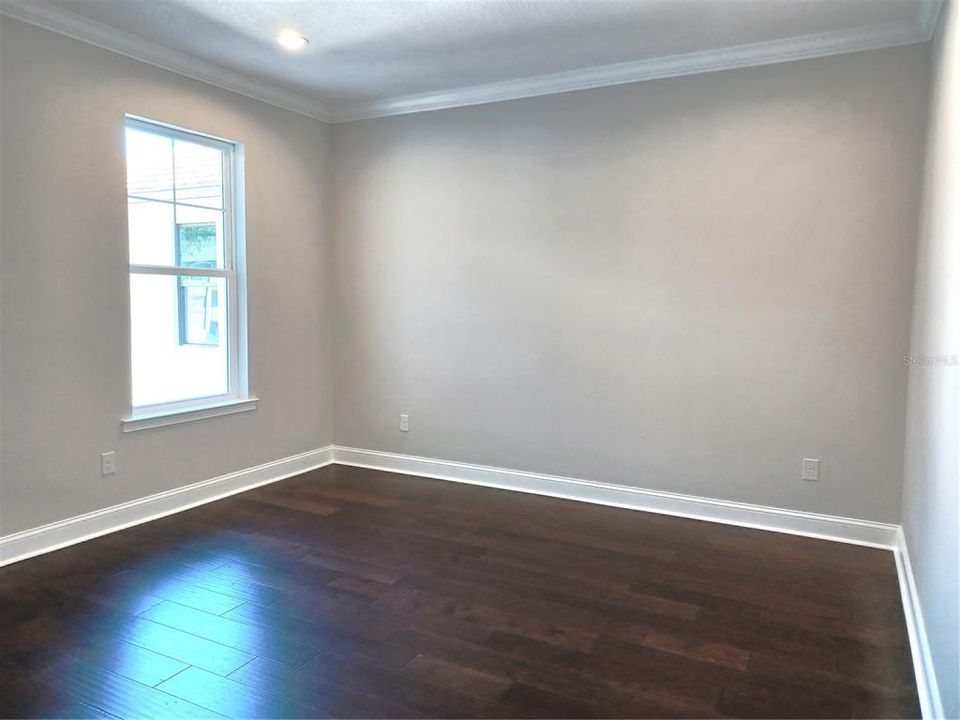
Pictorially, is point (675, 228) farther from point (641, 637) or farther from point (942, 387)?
point (641, 637)

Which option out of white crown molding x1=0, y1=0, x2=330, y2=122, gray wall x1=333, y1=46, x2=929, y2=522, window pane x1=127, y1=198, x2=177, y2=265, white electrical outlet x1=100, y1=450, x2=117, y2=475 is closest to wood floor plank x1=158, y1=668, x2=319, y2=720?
white electrical outlet x1=100, y1=450, x2=117, y2=475

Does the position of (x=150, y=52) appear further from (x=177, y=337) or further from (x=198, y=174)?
(x=177, y=337)

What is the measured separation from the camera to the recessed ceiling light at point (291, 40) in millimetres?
3405

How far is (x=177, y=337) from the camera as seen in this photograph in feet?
13.1

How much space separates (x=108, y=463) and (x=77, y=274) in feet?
3.27

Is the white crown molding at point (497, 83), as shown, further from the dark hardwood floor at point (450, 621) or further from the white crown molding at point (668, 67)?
the dark hardwood floor at point (450, 621)

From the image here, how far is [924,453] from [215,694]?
265 centimetres

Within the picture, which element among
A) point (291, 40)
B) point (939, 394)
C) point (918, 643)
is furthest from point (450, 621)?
point (291, 40)

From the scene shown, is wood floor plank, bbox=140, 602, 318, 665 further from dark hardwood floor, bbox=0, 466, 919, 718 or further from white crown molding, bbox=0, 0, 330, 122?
white crown molding, bbox=0, 0, 330, 122

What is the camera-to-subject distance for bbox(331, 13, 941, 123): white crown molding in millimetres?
3236

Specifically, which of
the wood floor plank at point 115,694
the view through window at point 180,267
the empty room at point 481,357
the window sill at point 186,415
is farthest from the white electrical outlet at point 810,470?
the view through window at point 180,267

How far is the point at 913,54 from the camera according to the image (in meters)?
3.24

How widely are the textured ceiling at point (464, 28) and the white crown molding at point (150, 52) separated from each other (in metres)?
0.06

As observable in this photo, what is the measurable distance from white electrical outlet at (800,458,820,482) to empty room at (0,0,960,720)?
0.02 metres
